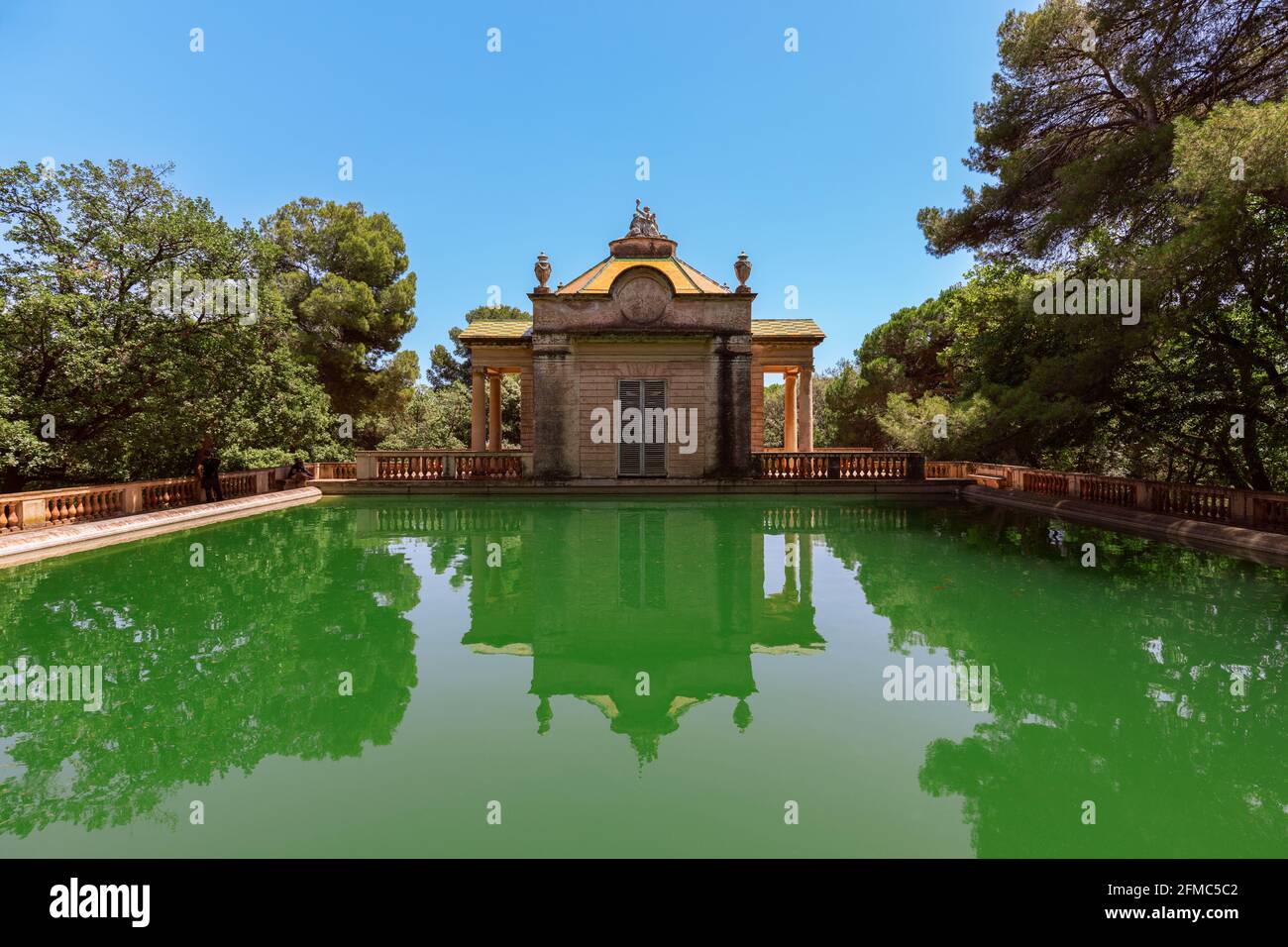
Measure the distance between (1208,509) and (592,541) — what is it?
10.4 m

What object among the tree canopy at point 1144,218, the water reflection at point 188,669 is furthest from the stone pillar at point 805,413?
the water reflection at point 188,669

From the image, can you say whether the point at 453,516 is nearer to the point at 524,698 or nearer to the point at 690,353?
the point at 690,353

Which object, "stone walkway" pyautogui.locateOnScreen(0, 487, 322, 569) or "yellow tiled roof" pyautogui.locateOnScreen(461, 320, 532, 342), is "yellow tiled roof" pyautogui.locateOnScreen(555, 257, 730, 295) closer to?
"yellow tiled roof" pyautogui.locateOnScreen(461, 320, 532, 342)

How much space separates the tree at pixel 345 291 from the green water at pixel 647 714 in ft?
62.5

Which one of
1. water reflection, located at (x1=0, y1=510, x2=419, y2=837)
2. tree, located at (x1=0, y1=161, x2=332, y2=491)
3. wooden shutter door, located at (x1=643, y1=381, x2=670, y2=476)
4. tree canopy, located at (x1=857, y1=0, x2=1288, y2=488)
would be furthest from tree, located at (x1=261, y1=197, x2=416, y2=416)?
tree canopy, located at (x1=857, y1=0, x2=1288, y2=488)

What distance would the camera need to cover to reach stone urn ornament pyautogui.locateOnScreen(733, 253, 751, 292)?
18422mm

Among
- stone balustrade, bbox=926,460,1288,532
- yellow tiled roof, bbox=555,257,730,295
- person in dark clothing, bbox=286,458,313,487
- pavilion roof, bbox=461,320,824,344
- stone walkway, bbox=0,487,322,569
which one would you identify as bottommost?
stone walkway, bbox=0,487,322,569

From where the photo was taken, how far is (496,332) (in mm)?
20594

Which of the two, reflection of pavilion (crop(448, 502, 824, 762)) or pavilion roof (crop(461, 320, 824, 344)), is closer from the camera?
reflection of pavilion (crop(448, 502, 824, 762))

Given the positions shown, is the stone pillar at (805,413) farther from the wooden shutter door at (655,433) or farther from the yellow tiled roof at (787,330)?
the wooden shutter door at (655,433)

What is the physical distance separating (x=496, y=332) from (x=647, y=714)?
18.6 meters

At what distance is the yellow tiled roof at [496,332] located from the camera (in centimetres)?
1997

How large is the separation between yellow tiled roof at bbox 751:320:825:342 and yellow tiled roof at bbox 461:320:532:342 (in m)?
7.48

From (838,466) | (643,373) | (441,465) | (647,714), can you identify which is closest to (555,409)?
(643,373)
